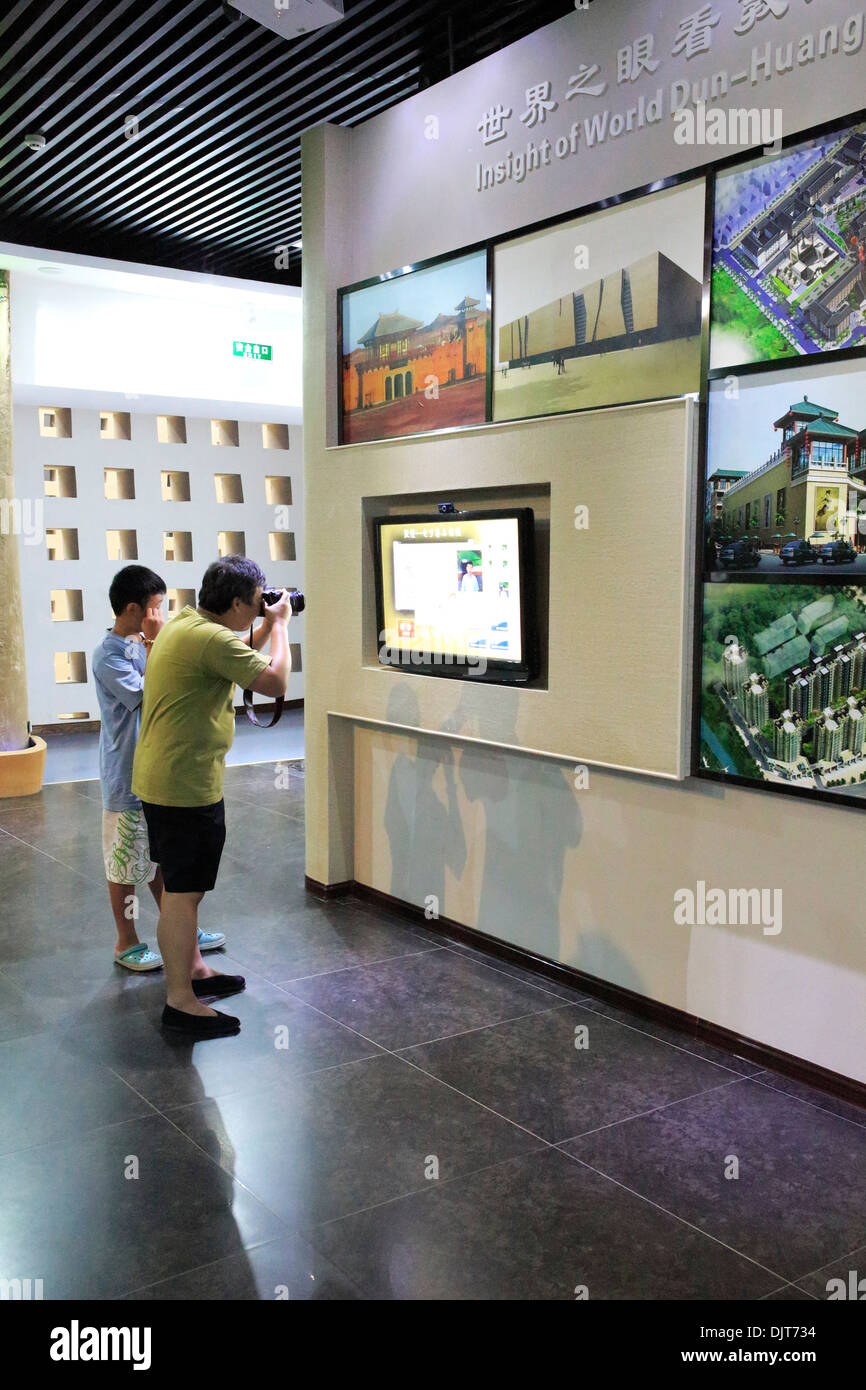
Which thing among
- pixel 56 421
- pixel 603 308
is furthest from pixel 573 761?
pixel 56 421

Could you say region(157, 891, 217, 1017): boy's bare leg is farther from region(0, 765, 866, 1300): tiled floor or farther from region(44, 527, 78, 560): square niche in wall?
region(44, 527, 78, 560): square niche in wall

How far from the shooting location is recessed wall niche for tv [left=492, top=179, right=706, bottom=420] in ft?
11.9

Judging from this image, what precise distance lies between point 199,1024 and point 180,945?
11.1 inches

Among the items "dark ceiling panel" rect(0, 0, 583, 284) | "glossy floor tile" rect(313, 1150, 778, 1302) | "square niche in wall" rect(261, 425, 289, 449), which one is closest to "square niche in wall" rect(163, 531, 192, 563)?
"square niche in wall" rect(261, 425, 289, 449)

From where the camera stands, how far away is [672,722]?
368cm

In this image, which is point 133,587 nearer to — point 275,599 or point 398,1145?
point 275,599

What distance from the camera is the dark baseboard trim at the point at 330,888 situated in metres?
5.48

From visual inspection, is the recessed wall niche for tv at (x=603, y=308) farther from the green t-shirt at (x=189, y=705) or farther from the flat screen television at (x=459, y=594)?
the green t-shirt at (x=189, y=705)

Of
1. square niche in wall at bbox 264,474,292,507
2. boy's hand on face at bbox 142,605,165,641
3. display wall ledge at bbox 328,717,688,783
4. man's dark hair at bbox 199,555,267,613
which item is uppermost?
square niche in wall at bbox 264,474,292,507

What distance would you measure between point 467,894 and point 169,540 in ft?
22.3

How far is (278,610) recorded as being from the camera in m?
4.11

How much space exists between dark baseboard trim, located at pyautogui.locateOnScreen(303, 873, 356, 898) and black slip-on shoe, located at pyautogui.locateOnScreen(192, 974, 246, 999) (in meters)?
1.22

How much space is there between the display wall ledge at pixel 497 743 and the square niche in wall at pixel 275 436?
6.29 m
